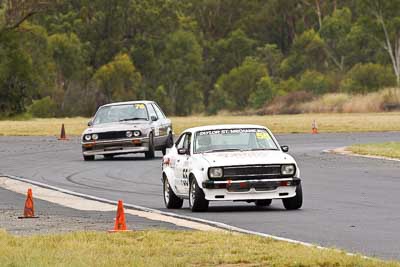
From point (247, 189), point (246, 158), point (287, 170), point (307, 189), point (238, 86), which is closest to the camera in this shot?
point (247, 189)

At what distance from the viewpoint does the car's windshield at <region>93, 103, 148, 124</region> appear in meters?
38.1

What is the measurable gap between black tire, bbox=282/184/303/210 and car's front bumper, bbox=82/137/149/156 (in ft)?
56.3

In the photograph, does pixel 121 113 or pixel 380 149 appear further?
pixel 380 149

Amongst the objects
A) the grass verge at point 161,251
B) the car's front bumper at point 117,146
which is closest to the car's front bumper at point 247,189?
the grass verge at point 161,251

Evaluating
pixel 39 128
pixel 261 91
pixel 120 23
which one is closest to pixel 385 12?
pixel 261 91

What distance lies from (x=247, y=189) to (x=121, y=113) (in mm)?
19215

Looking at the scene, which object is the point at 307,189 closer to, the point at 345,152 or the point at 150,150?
the point at 150,150

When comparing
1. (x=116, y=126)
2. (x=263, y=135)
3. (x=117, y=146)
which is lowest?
(x=117, y=146)

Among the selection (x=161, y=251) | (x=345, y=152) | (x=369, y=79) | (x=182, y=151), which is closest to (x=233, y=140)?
(x=182, y=151)

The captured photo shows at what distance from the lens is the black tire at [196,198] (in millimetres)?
19797

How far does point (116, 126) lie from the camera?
37469mm

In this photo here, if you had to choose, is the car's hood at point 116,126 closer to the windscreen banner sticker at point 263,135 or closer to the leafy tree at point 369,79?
the windscreen banner sticker at point 263,135

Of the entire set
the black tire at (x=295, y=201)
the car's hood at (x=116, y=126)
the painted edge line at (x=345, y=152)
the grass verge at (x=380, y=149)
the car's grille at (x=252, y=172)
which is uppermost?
the car's grille at (x=252, y=172)

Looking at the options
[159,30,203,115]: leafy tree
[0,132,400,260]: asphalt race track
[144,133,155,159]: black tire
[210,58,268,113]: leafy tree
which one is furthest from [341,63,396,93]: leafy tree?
[144,133,155,159]: black tire
